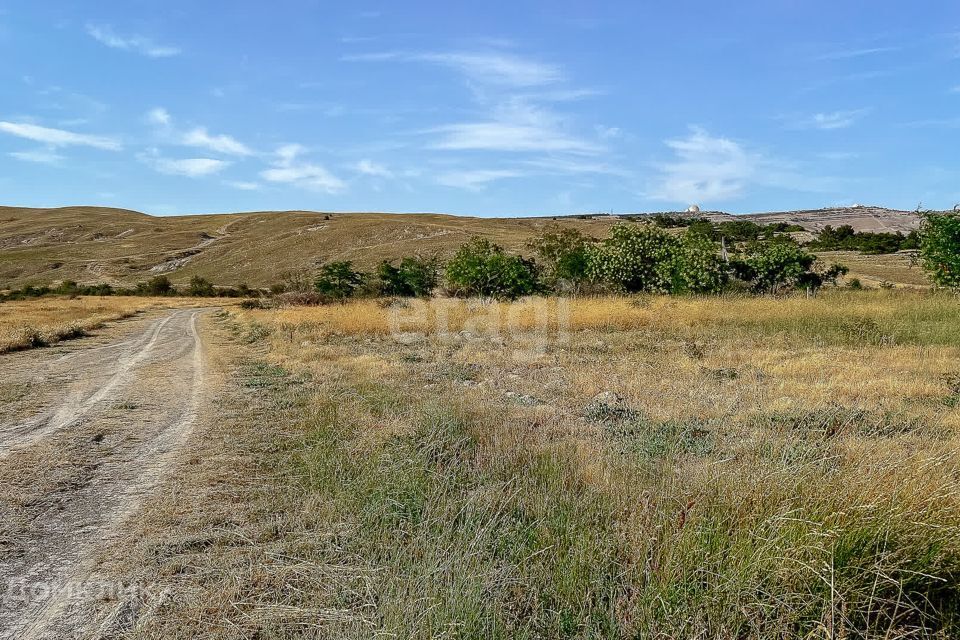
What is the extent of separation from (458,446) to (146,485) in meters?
3.00

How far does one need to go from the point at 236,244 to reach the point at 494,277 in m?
91.9

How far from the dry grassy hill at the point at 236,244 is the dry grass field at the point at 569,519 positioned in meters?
63.7

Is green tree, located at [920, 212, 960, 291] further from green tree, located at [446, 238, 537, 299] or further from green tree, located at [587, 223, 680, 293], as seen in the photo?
green tree, located at [446, 238, 537, 299]

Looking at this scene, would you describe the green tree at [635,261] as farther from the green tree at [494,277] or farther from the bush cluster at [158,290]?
the bush cluster at [158,290]

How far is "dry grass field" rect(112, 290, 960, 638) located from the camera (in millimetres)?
2891

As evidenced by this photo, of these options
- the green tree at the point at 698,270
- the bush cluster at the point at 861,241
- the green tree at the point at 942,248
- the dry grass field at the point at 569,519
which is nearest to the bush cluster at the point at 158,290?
the green tree at the point at 698,270

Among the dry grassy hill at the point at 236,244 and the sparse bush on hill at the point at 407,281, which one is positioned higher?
the dry grassy hill at the point at 236,244

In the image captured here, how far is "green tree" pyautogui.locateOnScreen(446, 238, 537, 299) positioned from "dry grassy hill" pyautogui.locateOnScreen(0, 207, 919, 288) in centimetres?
3394

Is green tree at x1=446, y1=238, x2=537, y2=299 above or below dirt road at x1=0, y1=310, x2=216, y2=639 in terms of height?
above

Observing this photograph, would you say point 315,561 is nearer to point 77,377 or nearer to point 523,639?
point 523,639

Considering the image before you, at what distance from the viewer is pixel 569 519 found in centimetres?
378

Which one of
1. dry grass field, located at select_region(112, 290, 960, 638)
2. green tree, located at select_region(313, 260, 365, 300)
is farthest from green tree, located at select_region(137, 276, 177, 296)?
dry grass field, located at select_region(112, 290, 960, 638)

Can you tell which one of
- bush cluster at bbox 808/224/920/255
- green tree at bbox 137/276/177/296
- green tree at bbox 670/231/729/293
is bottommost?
green tree at bbox 137/276/177/296

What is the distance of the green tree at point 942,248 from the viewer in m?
23.4
